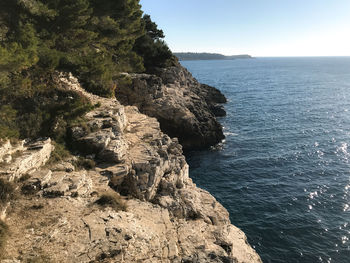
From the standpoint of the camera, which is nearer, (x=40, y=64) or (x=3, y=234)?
(x=3, y=234)

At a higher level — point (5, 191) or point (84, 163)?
point (5, 191)

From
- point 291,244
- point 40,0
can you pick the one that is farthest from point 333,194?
point 40,0

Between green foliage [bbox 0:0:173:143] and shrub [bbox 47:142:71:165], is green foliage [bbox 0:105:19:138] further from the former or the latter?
shrub [bbox 47:142:71:165]

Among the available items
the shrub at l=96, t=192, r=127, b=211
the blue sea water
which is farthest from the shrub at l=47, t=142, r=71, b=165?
the blue sea water

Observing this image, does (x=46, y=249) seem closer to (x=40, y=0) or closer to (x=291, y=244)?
(x=40, y=0)

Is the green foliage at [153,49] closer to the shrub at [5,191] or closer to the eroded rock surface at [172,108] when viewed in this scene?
the eroded rock surface at [172,108]

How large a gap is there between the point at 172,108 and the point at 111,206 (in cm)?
2859

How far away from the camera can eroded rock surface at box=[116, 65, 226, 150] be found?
3734cm

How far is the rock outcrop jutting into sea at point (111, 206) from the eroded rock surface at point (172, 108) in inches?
583

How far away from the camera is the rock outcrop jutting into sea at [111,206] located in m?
9.73

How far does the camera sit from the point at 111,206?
487 inches

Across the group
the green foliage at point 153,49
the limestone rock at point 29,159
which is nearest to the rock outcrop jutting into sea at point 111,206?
the limestone rock at point 29,159

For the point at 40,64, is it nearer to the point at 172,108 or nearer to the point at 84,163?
the point at 84,163

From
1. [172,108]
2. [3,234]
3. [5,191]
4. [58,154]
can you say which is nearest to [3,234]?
[3,234]
